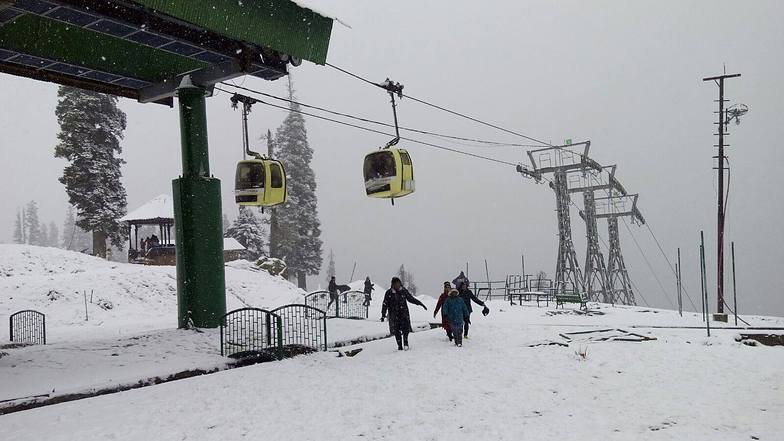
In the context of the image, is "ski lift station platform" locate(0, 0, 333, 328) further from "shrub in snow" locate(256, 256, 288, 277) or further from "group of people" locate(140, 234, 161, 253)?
"group of people" locate(140, 234, 161, 253)

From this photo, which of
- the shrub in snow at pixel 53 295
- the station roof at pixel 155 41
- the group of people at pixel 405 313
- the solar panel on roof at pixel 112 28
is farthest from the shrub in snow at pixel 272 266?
the solar panel on roof at pixel 112 28

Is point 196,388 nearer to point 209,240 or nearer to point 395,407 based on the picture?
point 395,407

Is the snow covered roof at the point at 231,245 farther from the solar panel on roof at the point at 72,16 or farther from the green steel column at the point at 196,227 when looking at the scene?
the solar panel on roof at the point at 72,16

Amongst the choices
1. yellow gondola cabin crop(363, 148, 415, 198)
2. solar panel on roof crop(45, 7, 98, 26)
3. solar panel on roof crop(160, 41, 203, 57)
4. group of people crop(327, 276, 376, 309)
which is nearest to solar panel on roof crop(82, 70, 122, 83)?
solar panel on roof crop(160, 41, 203, 57)

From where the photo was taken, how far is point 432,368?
10.3m

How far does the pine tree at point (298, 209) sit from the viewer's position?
4166 centimetres

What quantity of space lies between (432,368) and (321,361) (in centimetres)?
247

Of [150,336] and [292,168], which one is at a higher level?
[292,168]

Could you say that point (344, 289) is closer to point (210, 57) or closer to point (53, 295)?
point (53, 295)

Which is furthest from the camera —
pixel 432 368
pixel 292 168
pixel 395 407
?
pixel 292 168

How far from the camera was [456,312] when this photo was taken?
1298 cm

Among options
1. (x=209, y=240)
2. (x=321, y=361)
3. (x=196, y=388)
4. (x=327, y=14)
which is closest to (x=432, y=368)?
(x=321, y=361)

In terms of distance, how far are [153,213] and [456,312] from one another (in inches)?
1102

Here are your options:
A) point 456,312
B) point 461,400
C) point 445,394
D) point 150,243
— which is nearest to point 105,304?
point 150,243
